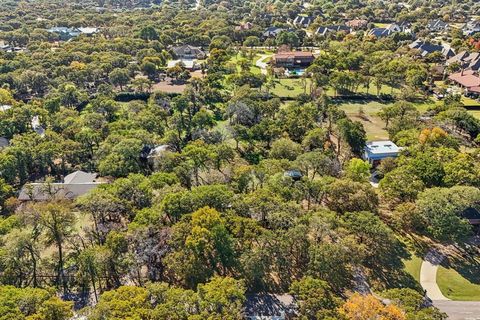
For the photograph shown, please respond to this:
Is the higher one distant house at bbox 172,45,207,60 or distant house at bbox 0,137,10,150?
distant house at bbox 172,45,207,60

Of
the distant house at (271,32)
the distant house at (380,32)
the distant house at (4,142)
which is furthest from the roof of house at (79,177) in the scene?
the distant house at (380,32)

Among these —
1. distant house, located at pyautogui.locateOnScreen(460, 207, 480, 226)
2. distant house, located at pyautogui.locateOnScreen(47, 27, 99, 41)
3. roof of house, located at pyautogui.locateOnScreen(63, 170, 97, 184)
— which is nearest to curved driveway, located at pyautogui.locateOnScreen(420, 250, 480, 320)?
distant house, located at pyautogui.locateOnScreen(460, 207, 480, 226)

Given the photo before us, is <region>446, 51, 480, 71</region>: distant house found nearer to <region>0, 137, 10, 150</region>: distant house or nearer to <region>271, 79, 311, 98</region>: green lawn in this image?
<region>271, 79, 311, 98</region>: green lawn

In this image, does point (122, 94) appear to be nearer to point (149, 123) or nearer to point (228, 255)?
point (149, 123)

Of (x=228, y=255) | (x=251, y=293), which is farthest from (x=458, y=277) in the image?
(x=228, y=255)

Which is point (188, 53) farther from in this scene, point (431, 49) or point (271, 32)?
point (431, 49)

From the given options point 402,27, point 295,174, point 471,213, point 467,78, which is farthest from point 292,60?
point 471,213
